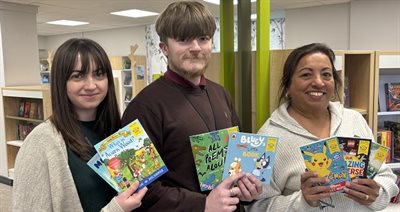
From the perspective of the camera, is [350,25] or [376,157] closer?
[376,157]

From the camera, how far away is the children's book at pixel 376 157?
57.3 inches

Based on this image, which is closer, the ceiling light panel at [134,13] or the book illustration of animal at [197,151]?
the book illustration of animal at [197,151]

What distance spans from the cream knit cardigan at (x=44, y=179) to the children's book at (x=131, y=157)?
99 mm

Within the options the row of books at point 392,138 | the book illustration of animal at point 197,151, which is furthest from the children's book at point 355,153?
the row of books at point 392,138

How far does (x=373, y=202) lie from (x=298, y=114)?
507 mm

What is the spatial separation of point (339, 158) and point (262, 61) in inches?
30.8

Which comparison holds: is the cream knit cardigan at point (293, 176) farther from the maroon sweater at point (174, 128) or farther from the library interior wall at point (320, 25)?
the library interior wall at point (320, 25)

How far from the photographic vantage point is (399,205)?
269 centimetres

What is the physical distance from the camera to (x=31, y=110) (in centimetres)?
532

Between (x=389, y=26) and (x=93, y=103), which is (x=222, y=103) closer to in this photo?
(x=93, y=103)

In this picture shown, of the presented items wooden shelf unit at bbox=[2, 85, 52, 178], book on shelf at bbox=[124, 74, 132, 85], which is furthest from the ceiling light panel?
wooden shelf unit at bbox=[2, 85, 52, 178]

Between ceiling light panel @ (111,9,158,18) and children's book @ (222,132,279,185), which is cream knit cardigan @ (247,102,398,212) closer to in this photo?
children's book @ (222,132,279,185)

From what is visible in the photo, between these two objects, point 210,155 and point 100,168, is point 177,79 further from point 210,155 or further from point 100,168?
point 100,168

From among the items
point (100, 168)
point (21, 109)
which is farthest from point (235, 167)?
point (21, 109)
